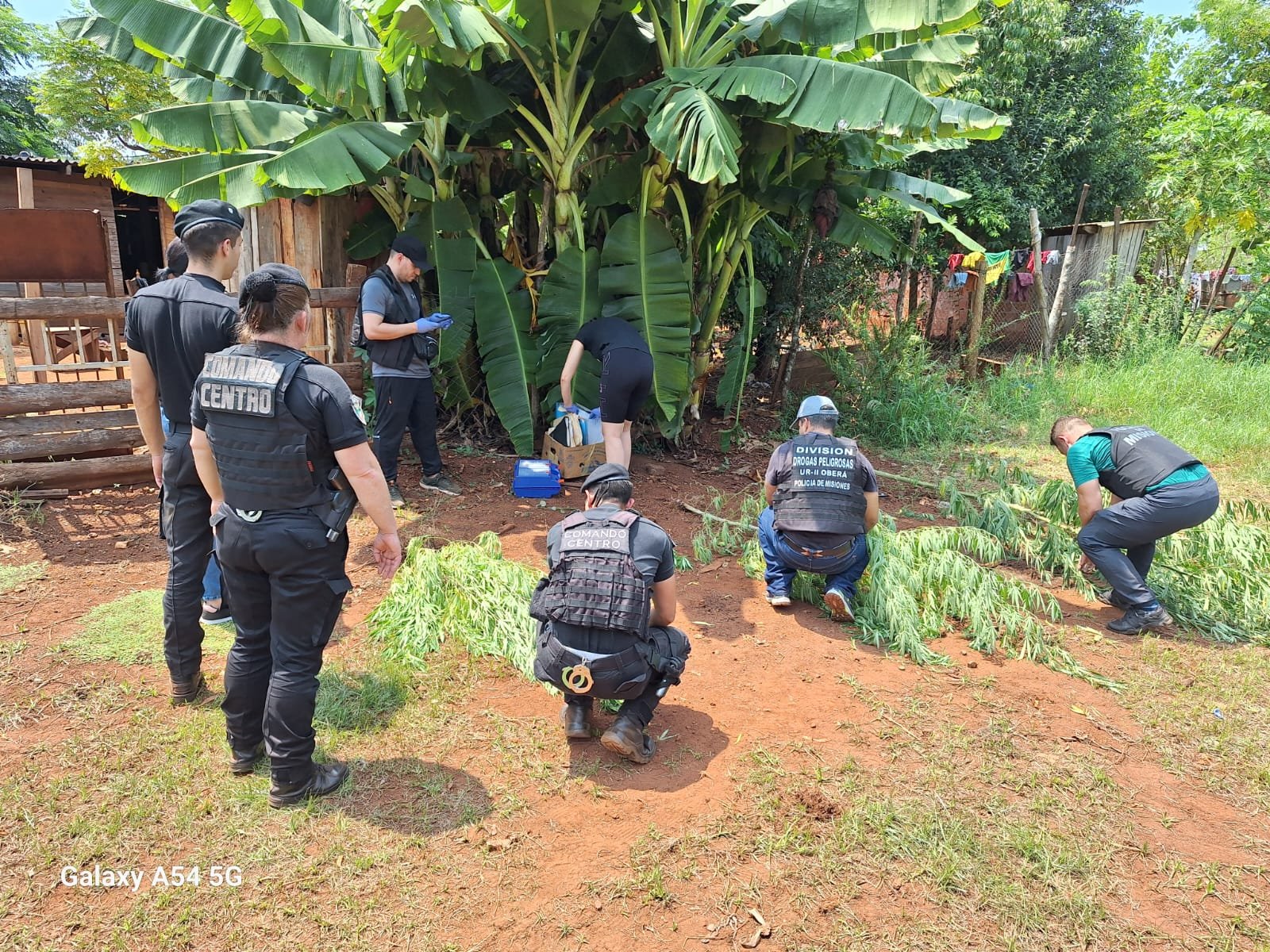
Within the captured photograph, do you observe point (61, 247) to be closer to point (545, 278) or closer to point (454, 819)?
point (545, 278)

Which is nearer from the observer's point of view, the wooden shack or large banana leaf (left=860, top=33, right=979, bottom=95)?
the wooden shack

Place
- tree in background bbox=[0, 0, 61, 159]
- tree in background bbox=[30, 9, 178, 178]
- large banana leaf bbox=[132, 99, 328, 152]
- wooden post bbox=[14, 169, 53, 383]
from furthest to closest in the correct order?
tree in background bbox=[0, 0, 61, 159], tree in background bbox=[30, 9, 178, 178], wooden post bbox=[14, 169, 53, 383], large banana leaf bbox=[132, 99, 328, 152]

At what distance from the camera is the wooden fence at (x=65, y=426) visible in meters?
5.73

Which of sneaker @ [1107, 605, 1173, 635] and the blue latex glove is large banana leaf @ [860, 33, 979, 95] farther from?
sneaker @ [1107, 605, 1173, 635]

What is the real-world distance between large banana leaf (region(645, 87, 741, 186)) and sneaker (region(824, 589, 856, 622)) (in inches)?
111

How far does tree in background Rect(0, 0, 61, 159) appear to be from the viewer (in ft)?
67.8

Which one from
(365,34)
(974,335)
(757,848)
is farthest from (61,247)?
(974,335)

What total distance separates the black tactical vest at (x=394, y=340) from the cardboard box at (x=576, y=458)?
5.13 feet

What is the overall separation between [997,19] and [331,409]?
548 inches

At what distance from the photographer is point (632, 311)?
7.16 metres

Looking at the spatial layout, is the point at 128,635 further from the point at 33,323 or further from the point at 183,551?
the point at 33,323

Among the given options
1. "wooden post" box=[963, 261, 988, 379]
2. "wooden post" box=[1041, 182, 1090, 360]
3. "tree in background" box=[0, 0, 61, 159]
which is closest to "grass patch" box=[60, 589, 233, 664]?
"wooden post" box=[963, 261, 988, 379]

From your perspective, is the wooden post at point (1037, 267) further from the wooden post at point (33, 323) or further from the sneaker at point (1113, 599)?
the wooden post at point (33, 323)

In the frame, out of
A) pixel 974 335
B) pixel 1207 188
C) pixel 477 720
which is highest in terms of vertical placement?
pixel 1207 188
